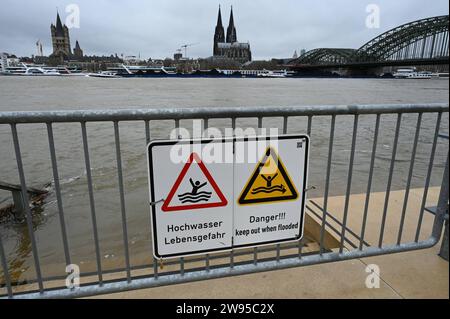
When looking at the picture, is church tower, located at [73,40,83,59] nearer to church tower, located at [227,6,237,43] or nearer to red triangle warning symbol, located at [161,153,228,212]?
church tower, located at [227,6,237,43]

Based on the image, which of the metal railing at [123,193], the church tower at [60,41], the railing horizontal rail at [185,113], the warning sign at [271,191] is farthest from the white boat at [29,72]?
the warning sign at [271,191]

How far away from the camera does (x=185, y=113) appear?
1981 millimetres

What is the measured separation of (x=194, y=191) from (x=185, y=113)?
1.63 feet

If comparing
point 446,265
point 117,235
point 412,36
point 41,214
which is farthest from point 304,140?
point 412,36

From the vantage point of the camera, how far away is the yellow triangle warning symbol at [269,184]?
7.15ft

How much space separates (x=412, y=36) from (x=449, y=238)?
316 feet

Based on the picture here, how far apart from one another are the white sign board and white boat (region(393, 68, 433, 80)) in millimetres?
99681

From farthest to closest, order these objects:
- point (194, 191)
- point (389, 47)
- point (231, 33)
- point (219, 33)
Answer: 1. point (231, 33)
2. point (219, 33)
3. point (389, 47)
4. point (194, 191)

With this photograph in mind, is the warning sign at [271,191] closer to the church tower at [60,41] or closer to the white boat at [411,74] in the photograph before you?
the white boat at [411,74]

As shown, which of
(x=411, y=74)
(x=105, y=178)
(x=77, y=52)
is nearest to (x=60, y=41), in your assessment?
(x=77, y=52)

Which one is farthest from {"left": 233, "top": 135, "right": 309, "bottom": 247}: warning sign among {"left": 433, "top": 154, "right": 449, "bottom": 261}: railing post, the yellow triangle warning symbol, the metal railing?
{"left": 433, "top": 154, "right": 449, "bottom": 261}: railing post

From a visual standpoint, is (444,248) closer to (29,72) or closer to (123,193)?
(123,193)

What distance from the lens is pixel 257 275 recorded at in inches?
99.0

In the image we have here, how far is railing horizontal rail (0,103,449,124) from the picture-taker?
1.82m
